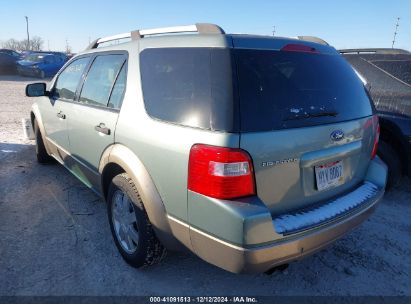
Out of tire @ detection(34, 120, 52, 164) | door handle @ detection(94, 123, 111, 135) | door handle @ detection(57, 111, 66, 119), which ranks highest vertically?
door handle @ detection(94, 123, 111, 135)

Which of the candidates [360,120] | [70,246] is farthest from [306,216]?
[70,246]

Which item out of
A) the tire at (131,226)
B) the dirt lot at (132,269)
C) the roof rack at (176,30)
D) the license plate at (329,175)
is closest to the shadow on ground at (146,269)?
the dirt lot at (132,269)

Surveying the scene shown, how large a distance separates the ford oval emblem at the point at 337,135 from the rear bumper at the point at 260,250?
22.3 inches

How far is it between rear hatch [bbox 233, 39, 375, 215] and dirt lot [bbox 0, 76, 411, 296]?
811 mm

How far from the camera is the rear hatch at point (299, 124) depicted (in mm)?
1972

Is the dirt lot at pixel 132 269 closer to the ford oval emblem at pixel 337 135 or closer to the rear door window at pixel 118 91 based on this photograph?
the ford oval emblem at pixel 337 135

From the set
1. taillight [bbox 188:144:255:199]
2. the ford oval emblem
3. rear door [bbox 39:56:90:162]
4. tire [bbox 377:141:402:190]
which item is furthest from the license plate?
rear door [bbox 39:56:90:162]

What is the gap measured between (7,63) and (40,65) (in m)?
4.05

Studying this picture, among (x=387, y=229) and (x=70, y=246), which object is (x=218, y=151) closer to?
(x=70, y=246)

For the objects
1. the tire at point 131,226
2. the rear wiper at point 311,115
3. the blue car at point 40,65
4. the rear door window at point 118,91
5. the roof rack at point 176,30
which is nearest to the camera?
the rear wiper at point 311,115

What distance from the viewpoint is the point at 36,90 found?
430 cm

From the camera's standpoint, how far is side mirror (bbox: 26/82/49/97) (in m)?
4.25

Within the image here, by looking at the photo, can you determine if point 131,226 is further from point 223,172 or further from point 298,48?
point 298,48

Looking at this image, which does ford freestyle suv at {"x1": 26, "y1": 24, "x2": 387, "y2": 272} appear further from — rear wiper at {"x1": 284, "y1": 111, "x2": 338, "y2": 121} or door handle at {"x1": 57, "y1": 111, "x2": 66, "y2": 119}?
door handle at {"x1": 57, "y1": 111, "x2": 66, "y2": 119}
